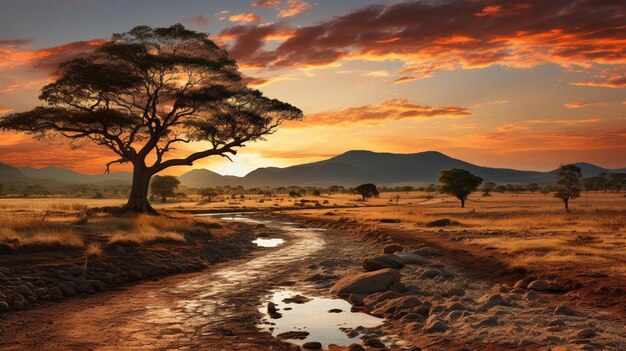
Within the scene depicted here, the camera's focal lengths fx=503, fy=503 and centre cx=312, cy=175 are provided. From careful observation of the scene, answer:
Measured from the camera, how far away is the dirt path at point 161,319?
11656mm

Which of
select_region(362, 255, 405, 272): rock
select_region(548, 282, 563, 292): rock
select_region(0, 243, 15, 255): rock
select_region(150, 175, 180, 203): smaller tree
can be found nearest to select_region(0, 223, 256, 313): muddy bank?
select_region(0, 243, 15, 255): rock

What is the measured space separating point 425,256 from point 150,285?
13.2m

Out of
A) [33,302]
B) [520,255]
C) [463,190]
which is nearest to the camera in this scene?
[33,302]

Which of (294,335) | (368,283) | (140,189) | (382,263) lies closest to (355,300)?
(368,283)

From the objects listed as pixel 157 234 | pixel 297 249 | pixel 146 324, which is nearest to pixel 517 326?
pixel 146 324

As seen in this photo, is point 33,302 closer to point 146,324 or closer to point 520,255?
point 146,324

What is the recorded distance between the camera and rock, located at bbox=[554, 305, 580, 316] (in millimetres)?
12906

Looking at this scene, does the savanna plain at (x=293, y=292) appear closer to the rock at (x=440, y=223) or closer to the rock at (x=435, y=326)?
the rock at (x=435, y=326)

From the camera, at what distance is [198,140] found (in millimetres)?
47594

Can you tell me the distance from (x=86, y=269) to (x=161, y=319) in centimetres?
688

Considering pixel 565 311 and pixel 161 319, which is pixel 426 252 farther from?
pixel 161 319

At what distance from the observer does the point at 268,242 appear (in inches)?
1432

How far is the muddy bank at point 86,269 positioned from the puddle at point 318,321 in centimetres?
681

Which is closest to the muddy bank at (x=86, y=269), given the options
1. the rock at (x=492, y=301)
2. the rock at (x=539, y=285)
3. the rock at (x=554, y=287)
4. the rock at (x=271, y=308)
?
the rock at (x=271, y=308)
